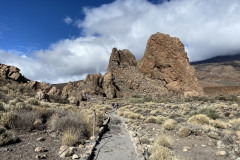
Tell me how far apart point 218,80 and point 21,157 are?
133 metres

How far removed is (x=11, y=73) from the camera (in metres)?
27.6

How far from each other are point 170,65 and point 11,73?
39248 mm

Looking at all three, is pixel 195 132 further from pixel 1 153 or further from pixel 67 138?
pixel 1 153

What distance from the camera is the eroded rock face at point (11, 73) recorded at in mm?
26403

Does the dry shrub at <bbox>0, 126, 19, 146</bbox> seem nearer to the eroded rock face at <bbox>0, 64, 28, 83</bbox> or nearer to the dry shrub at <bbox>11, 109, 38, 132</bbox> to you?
the dry shrub at <bbox>11, 109, 38, 132</bbox>

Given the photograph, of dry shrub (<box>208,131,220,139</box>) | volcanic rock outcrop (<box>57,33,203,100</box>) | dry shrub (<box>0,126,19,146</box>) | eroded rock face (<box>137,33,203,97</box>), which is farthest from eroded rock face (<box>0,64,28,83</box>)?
eroded rock face (<box>137,33,203,97</box>)

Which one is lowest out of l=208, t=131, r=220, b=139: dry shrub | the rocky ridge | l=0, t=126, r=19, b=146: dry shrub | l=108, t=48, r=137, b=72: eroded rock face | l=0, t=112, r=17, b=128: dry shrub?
l=208, t=131, r=220, b=139: dry shrub

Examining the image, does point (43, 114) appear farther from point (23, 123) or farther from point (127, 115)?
point (127, 115)

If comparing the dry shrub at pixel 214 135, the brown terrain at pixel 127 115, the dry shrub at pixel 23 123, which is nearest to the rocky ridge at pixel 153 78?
the brown terrain at pixel 127 115

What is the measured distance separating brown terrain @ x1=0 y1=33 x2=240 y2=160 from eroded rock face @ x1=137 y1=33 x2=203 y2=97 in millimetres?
259

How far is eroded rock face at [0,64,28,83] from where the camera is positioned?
2640 cm

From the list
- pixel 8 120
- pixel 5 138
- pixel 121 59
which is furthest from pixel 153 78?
pixel 5 138

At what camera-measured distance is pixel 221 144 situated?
6.98 m

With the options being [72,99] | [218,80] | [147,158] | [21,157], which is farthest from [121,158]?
[218,80]
